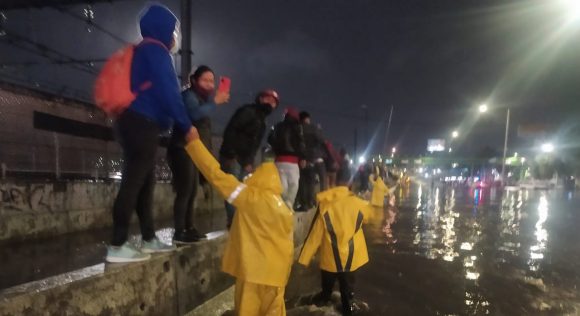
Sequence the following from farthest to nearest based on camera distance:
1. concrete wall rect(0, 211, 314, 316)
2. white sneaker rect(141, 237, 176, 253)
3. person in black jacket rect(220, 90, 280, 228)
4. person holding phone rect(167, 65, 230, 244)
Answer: person in black jacket rect(220, 90, 280, 228), person holding phone rect(167, 65, 230, 244), white sneaker rect(141, 237, 176, 253), concrete wall rect(0, 211, 314, 316)

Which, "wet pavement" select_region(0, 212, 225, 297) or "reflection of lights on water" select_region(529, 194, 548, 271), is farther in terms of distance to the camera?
"reflection of lights on water" select_region(529, 194, 548, 271)

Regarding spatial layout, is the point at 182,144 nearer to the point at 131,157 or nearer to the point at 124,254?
the point at 131,157

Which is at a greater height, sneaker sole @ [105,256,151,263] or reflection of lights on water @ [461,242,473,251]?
sneaker sole @ [105,256,151,263]

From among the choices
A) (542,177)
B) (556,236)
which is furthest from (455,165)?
(556,236)

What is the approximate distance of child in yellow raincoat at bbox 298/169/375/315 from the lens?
3930mm

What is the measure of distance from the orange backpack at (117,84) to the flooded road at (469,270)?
2.99 m

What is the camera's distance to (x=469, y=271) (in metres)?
5.65

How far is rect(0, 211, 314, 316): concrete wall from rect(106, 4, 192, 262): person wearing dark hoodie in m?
0.18

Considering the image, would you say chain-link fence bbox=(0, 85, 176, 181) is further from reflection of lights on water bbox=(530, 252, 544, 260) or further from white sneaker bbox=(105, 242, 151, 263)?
reflection of lights on water bbox=(530, 252, 544, 260)

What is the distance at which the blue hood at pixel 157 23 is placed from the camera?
10.1 ft

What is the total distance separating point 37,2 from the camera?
586 inches

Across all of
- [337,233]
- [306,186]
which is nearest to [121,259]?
[337,233]

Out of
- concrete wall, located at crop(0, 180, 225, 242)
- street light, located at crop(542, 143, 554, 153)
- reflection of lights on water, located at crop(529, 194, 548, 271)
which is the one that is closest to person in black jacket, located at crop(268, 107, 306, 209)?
concrete wall, located at crop(0, 180, 225, 242)

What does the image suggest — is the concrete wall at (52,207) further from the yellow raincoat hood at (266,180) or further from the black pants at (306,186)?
the yellow raincoat hood at (266,180)
